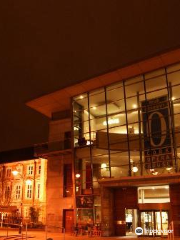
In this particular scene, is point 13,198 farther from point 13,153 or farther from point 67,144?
point 67,144

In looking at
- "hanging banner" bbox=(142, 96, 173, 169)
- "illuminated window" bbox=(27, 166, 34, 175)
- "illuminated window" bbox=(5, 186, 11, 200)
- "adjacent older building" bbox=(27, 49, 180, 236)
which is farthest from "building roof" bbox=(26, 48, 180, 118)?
"illuminated window" bbox=(5, 186, 11, 200)

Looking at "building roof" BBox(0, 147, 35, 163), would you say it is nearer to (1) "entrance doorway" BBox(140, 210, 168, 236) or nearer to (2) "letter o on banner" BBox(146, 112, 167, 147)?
(2) "letter o on banner" BBox(146, 112, 167, 147)

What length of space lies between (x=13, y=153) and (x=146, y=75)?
27858 mm

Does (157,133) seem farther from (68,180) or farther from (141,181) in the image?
(68,180)

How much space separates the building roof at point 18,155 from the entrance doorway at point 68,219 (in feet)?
52.3

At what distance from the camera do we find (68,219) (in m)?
30.0

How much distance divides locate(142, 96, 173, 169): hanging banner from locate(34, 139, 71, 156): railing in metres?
8.00

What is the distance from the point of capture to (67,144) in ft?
102

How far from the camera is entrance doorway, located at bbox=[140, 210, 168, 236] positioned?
2383 centimetres

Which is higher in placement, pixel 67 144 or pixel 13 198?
pixel 67 144

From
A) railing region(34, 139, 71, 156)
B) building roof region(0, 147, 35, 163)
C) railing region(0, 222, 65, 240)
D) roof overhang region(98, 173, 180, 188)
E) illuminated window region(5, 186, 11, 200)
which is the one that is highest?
building roof region(0, 147, 35, 163)

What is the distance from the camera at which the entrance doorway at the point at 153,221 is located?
23.8 meters

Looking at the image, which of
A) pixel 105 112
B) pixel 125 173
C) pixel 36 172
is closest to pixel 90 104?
pixel 105 112

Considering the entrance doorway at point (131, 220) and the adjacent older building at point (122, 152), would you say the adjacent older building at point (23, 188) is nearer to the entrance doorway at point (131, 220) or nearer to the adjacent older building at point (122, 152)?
the adjacent older building at point (122, 152)
